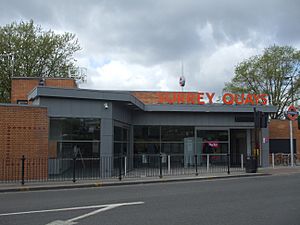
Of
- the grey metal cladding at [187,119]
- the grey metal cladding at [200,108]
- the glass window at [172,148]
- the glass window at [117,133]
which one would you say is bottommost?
the glass window at [172,148]

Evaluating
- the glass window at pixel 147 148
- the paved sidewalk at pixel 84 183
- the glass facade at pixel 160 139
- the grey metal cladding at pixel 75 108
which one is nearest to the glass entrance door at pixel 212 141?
the glass facade at pixel 160 139

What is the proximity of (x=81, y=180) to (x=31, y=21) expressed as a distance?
2929 cm

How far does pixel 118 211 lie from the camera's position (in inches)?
368

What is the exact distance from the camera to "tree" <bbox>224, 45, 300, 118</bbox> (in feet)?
148

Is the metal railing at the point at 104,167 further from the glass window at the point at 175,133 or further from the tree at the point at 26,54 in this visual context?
the tree at the point at 26,54

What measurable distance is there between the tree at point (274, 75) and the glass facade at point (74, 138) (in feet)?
101

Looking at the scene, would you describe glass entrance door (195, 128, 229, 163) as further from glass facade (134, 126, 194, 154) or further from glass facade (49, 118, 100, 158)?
glass facade (49, 118, 100, 158)

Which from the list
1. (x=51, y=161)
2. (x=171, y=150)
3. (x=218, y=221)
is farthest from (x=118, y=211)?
(x=171, y=150)

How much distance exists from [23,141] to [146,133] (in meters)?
9.79

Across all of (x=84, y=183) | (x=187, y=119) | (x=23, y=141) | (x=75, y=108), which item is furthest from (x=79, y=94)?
(x=187, y=119)

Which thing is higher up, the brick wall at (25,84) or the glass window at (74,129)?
the brick wall at (25,84)

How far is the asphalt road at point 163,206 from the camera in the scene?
8.21m

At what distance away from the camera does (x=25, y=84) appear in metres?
28.2

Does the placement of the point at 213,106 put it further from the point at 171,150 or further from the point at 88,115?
the point at 88,115
